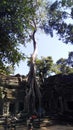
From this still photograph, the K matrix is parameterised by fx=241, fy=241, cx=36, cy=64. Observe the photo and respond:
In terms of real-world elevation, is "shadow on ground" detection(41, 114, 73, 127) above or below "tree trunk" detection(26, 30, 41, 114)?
below

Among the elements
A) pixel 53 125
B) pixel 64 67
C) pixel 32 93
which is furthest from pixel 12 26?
pixel 64 67

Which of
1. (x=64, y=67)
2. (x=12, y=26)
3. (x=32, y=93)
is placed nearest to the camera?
(x=12, y=26)

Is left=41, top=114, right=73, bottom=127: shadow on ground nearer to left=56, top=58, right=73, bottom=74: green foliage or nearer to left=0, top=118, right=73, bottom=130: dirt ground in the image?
left=0, top=118, right=73, bottom=130: dirt ground

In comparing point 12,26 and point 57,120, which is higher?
point 12,26

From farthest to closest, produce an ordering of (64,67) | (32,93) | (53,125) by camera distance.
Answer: (64,67)
(32,93)
(53,125)

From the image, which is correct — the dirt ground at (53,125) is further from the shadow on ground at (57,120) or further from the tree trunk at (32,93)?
the tree trunk at (32,93)

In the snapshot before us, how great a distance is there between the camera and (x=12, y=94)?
2920cm

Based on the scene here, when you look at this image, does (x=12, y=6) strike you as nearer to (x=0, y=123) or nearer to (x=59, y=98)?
(x=0, y=123)

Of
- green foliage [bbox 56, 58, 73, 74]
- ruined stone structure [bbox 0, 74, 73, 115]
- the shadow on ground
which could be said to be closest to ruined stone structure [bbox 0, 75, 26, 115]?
ruined stone structure [bbox 0, 74, 73, 115]

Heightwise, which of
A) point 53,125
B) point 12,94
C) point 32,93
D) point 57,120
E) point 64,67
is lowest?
point 53,125

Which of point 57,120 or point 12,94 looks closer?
point 57,120

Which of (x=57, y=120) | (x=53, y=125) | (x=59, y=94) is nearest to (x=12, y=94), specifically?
(x=59, y=94)

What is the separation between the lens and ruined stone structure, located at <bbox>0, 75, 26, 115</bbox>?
28.2m

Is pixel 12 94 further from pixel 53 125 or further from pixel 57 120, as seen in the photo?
pixel 53 125
